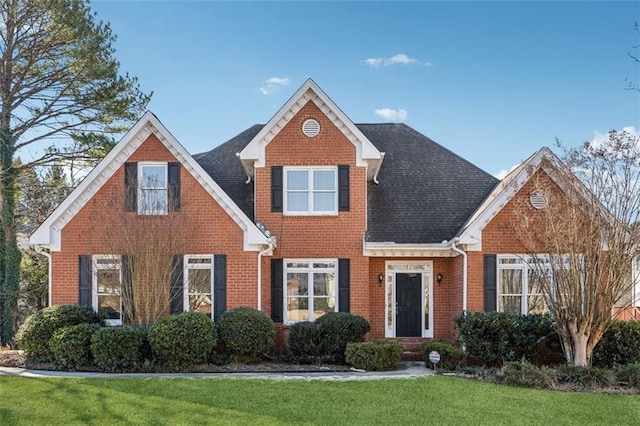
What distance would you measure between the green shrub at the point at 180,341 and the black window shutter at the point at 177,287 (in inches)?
78.3

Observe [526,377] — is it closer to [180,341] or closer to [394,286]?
[394,286]

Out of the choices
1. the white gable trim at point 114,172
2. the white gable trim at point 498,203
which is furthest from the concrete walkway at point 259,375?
the white gable trim at point 498,203

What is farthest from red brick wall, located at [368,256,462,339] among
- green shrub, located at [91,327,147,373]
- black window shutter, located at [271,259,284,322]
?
green shrub, located at [91,327,147,373]

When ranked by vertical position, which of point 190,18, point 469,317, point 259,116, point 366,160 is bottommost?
A: point 469,317

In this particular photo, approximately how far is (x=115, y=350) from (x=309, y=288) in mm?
6269

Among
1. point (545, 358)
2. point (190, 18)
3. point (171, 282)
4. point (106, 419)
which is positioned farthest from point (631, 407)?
point (190, 18)

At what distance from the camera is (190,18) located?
53.9ft

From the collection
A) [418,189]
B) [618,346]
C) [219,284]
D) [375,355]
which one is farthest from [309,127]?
[618,346]

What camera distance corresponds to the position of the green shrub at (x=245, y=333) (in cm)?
1516

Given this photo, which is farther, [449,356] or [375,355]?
[449,356]

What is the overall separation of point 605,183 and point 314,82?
889 cm

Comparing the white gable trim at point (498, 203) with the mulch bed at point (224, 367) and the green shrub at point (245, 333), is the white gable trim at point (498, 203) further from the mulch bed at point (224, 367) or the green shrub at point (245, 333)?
the green shrub at point (245, 333)

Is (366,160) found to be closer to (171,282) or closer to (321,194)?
(321,194)

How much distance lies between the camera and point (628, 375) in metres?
12.6
